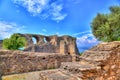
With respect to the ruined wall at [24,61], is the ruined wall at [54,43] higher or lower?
higher

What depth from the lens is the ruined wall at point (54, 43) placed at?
28.1m

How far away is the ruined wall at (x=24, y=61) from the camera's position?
928 cm

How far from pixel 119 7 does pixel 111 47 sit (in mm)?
12660

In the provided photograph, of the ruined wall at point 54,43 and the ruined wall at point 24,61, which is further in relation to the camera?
the ruined wall at point 54,43

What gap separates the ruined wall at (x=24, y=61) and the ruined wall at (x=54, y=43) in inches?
580

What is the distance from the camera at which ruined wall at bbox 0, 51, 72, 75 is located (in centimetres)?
928

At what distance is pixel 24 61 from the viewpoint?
32.8 feet

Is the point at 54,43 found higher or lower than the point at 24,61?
higher

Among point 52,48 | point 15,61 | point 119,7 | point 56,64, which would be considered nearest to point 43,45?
point 52,48

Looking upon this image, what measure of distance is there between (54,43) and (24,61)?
22165 millimetres

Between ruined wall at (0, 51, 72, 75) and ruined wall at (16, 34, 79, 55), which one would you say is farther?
ruined wall at (16, 34, 79, 55)

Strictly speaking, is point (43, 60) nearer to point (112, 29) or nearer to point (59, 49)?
point (112, 29)

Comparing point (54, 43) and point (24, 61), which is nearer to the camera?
point (24, 61)

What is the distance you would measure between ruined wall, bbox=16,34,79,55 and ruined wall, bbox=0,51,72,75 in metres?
14.7
